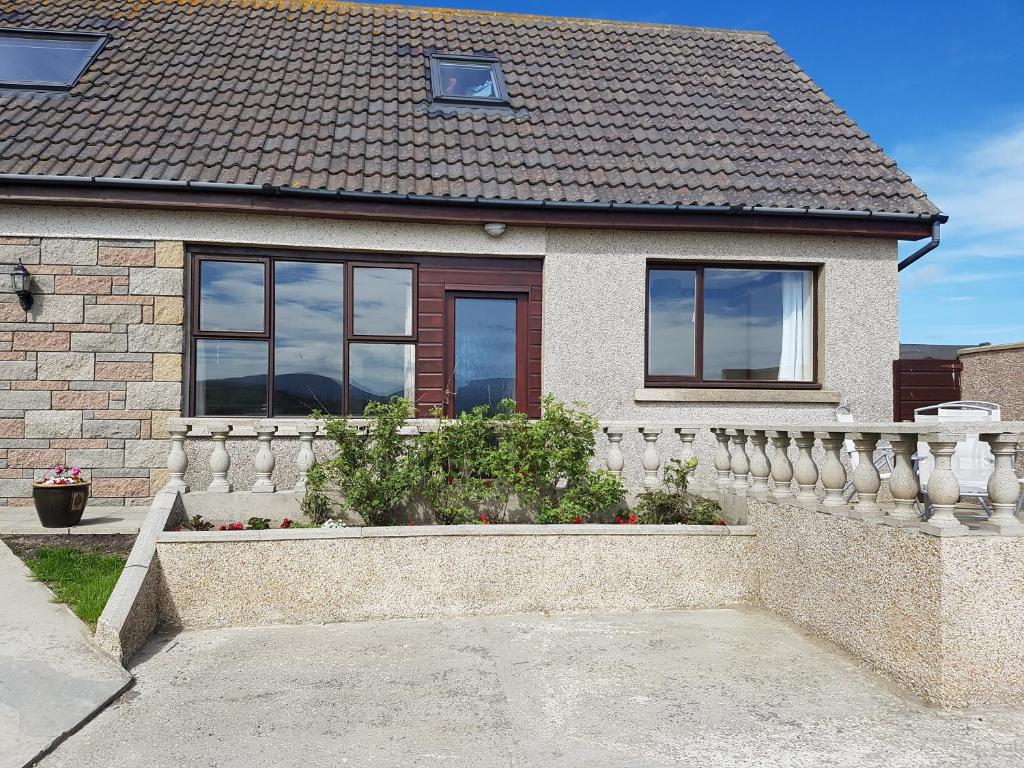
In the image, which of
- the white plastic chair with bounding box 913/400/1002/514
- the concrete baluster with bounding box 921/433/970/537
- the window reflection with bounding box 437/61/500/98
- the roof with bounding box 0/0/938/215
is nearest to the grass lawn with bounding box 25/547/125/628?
the roof with bounding box 0/0/938/215

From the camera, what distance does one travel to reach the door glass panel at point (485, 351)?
7719 millimetres

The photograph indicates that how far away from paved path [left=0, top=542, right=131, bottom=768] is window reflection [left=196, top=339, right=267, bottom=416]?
2.97 metres

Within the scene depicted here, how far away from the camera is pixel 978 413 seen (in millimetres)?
6707

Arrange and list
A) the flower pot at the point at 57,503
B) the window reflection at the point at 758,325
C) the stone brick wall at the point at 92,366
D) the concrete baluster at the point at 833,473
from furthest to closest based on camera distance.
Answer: the window reflection at the point at 758,325, the stone brick wall at the point at 92,366, the flower pot at the point at 57,503, the concrete baluster at the point at 833,473

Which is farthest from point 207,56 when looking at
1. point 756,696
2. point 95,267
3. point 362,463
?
point 756,696

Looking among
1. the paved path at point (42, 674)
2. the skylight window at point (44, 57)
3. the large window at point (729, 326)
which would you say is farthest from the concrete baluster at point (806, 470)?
the skylight window at point (44, 57)

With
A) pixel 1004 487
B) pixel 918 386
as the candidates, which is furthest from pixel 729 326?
pixel 1004 487

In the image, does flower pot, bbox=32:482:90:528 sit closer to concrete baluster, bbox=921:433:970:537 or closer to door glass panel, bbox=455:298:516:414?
door glass panel, bbox=455:298:516:414

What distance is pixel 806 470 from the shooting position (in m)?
4.77

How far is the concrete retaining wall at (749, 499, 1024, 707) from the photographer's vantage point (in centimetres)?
352

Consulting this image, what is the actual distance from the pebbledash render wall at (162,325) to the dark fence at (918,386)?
805 mm

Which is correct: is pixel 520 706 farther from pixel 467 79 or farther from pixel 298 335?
pixel 467 79

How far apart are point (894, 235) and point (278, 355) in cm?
675

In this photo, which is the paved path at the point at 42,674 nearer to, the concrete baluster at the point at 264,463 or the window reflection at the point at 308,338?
the concrete baluster at the point at 264,463
